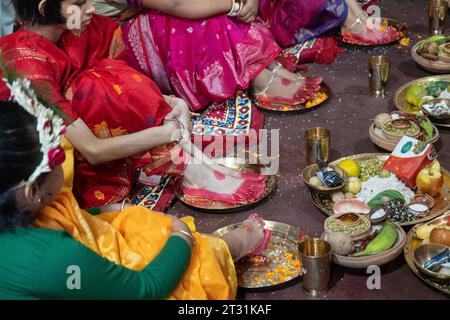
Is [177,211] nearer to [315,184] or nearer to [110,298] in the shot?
[315,184]

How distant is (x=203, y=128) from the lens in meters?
4.07

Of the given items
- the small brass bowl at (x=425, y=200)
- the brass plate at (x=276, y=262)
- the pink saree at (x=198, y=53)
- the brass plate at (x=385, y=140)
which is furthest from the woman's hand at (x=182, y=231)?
the pink saree at (x=198, y=53)

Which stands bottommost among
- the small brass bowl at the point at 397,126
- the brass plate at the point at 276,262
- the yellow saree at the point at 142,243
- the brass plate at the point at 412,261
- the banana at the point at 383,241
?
the brass plate at the point at 276,262

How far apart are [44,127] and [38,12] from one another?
117 cm

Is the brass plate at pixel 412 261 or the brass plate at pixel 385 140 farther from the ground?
the brass plate at pixel 412 261

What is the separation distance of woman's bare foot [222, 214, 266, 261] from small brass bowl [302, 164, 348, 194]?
0.39 m

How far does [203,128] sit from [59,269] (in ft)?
6.70

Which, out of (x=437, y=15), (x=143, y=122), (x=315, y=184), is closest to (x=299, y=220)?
(x=315, y=184)

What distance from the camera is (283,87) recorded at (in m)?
4.30

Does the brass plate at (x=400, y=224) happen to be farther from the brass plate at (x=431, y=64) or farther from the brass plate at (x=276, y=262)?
the brass plate at (x=431, y=64)

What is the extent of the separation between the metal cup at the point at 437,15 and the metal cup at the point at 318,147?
5.89ft

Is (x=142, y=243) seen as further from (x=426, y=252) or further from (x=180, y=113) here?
(x=180, y=113)

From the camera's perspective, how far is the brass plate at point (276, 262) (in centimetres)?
290

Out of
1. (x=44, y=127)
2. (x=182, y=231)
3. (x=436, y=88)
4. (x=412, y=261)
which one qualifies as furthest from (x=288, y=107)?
(x=44, y=127)
